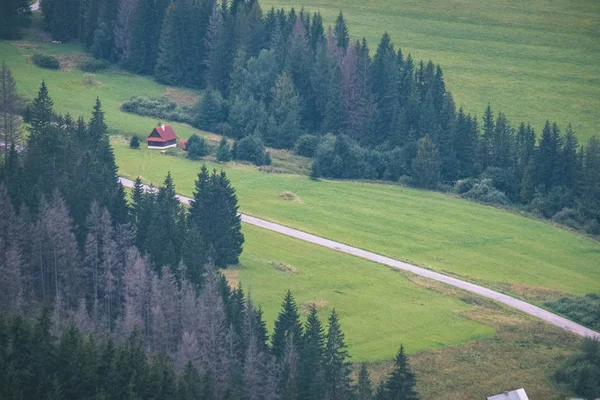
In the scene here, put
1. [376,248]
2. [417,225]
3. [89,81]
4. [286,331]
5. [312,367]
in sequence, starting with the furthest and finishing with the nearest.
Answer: [89,81], [417,225], [376,248], [286,331], [312,367]

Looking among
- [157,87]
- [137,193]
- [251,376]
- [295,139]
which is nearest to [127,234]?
[137,193]

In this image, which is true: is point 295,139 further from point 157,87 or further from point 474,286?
point 474,286

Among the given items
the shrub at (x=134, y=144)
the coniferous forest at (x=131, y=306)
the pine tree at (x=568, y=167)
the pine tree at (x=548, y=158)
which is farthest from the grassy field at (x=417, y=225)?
the coniferous forest at (x=131, y=306)

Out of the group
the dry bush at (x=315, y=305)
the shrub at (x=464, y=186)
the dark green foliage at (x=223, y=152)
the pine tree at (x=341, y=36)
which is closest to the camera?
the dry bush at (x=315, y=305)

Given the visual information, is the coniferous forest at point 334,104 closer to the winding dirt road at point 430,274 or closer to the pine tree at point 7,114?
the winding dirt road at point 430,274

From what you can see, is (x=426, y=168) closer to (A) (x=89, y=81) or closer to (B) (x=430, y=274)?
(B) (x=430, y=274)

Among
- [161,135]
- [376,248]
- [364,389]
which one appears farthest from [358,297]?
[161,135]

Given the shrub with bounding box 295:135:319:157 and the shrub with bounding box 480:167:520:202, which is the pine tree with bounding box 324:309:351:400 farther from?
the shrub with bounding box 295:135:319:157

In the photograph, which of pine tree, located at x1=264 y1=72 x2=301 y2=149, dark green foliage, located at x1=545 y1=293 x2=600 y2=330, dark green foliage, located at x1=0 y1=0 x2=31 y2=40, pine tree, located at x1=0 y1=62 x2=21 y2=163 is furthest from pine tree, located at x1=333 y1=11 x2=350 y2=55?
dark green foliage, located at x1=545 y1=293 x2=600 y2=330
